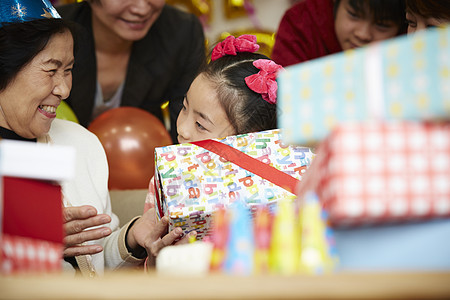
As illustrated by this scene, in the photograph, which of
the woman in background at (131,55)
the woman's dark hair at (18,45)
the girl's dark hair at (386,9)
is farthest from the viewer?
the woman in background at (131,55)

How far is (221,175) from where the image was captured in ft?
3.98

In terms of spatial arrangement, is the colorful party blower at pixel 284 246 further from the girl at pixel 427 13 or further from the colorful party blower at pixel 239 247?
the girl at pixel 427 13

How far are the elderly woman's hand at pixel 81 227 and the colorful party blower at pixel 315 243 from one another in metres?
0.63

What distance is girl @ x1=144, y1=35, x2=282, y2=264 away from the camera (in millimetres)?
1494

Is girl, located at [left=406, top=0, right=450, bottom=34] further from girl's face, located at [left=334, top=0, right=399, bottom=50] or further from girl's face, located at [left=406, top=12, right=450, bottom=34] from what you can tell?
girl's face, located at [left=334, top=0, right=399, bottom=50]

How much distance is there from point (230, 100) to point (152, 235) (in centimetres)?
47

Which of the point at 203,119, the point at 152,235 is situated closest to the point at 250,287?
the point at 152,235

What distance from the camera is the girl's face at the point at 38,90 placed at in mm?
1401

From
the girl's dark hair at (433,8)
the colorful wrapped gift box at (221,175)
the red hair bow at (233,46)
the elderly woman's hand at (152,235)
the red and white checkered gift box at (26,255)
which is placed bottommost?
the elderly woman's hand at (152,235)

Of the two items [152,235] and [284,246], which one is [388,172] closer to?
[284,246]

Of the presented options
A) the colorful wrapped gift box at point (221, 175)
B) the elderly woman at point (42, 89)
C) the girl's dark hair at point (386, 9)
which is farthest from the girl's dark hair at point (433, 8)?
the elderly woman at point (42, 89)

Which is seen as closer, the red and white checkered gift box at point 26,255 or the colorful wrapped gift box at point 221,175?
the red and white checkered gift box at point 26,255

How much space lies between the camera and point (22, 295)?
1.78ft

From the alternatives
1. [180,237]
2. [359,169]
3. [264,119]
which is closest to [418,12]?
[264,119]
